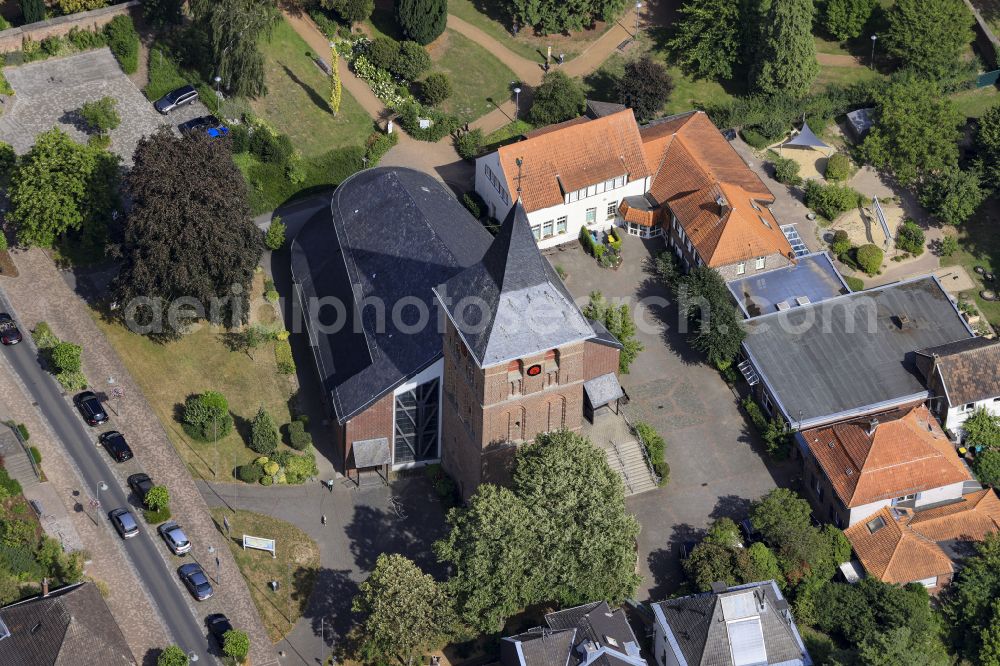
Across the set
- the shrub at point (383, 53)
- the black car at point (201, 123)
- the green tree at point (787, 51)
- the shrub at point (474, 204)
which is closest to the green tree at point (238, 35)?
the black car at point (201, 123)

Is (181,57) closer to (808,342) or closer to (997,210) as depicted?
(808,342)

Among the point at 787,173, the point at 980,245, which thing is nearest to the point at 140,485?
the point at 787,173

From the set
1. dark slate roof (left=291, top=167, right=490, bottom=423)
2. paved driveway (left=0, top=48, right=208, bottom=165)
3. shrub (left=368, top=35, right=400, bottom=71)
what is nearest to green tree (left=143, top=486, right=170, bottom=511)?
dark slate roof (left=291, top=167, right=490, bottom=423)

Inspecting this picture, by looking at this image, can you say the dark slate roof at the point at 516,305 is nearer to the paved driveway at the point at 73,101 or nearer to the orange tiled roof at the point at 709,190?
the orange tiled roof at the point at 709,190

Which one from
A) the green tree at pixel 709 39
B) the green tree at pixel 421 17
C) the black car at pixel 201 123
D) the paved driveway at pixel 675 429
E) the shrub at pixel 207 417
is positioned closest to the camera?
the shrub at pixel 207 417

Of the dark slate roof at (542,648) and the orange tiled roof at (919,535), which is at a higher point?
the dark slate roof at (542,648)

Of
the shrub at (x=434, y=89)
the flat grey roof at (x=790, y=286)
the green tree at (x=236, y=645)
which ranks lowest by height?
the flat grey roof at (x=790, y=286)

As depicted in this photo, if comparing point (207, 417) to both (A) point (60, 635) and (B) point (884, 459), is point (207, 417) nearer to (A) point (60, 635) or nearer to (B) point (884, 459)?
(A) point (60, 635)
